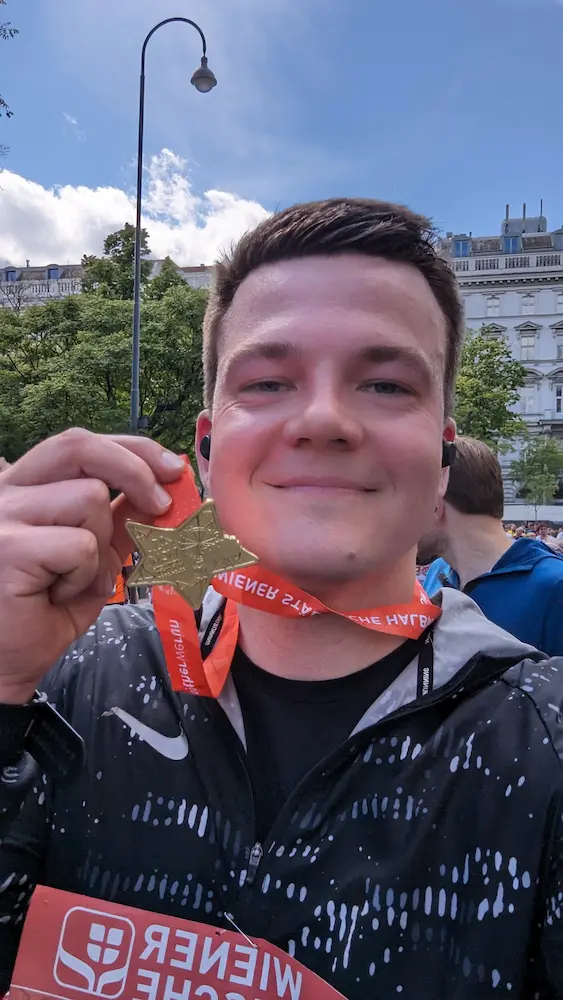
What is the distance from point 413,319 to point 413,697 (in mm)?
814

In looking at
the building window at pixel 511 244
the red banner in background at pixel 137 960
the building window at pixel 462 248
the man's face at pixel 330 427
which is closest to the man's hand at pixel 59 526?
the man's face at pixel 330 427

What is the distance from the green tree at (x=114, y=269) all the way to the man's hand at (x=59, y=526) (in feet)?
63.5

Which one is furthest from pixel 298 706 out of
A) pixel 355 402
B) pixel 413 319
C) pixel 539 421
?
pixel 539 421

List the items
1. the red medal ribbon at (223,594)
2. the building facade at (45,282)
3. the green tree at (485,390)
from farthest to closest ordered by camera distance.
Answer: the building facade at (45,282)
the green tree at (485,390)
the red medal ribbon at (223,594)

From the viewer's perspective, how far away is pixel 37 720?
4.24 ft

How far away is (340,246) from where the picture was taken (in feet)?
4.77

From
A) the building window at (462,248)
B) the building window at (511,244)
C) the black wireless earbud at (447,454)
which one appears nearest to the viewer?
the black wireless earbud at (447,454)

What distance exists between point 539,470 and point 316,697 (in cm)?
4083

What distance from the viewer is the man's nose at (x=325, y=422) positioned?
1.28 metres

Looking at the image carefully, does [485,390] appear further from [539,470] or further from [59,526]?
[59,526]

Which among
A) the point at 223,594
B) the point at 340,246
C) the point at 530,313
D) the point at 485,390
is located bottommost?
the point at 223,594

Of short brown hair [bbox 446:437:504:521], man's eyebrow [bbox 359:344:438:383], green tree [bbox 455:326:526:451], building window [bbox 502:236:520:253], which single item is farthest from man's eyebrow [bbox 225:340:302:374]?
building window [bbox 502:236:520:253]

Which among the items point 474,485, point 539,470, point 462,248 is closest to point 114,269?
point 474,485

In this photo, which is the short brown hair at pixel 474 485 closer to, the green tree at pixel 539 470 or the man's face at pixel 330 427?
the man's face at pixel 330 427
